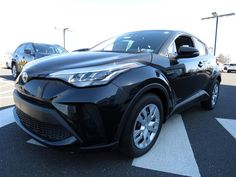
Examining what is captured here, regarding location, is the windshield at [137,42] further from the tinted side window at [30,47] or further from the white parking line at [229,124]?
the tinted side window at [30,47]

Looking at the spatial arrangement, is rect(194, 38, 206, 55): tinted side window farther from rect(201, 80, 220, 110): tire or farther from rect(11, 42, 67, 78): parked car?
rect(11, 42, 67, 78): parked car

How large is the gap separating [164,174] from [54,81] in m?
1.51

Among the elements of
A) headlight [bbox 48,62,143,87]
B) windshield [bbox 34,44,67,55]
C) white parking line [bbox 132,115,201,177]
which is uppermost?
headlight [bbox 48,62,143,87]

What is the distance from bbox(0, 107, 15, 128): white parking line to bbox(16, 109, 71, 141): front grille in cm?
131

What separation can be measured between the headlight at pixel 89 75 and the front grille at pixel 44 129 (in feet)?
1.58

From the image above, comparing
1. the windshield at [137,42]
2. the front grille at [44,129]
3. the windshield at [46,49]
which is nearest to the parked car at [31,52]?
the windshield at [46,49]

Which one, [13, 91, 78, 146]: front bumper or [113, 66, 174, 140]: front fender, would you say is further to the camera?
[113, 66, 174, 140]: front fender

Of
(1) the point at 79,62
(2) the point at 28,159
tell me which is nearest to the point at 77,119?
(1) the point at 79,62

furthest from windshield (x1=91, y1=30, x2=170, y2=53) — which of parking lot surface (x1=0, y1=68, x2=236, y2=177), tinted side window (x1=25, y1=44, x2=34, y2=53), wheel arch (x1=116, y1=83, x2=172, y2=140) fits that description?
tinted side window (x1=25, y1=44, x2=34, y2=53)

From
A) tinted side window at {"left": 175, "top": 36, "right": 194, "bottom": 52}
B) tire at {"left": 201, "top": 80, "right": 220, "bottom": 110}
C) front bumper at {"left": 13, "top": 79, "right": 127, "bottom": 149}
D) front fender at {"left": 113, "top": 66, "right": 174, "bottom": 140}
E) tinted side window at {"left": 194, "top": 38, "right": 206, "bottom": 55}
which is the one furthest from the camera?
tire at {"left": 201, "top": 80, "right": 220, "bottom": 110}

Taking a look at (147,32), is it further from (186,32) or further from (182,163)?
(182,163)

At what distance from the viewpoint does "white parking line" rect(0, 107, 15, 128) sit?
13.2ft

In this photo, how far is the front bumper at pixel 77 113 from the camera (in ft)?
7.82

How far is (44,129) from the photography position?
2613 mm
